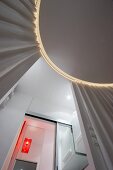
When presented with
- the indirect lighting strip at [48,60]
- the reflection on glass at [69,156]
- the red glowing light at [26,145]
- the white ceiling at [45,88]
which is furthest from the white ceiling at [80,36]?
the red glowing light at [26,145]

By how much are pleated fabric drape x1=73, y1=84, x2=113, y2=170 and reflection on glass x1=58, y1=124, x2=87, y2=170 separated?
0.88 metres

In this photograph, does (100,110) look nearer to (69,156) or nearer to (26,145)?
(69,156)

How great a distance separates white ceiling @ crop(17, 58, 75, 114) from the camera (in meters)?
2.28

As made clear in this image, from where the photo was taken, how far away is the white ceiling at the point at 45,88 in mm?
2277

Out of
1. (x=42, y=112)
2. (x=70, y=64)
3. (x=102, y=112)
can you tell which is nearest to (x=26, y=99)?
(x=42, y=112)

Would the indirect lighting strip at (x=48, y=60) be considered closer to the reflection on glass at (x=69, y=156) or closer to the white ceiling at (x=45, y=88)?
the white ceiling at (x=45, y=88)

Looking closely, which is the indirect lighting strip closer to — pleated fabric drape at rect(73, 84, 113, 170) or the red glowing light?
pleated fabric drape at rect(73, 84, 113, 170)

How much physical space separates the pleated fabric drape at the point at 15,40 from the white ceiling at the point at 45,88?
562 mm

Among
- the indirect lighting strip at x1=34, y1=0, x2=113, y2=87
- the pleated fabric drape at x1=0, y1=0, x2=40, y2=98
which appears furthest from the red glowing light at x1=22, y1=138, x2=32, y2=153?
the pleated fabric drape at x1=0, y1=0, x2=40, y2=98

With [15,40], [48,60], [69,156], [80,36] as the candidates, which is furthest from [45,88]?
[15,40]

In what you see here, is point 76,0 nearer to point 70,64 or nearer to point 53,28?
point 53,28

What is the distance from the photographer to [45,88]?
2.49 meters

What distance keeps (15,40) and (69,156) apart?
177cm

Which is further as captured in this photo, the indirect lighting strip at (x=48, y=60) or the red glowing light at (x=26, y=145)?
the red glowing light at (x=26, y=145)
